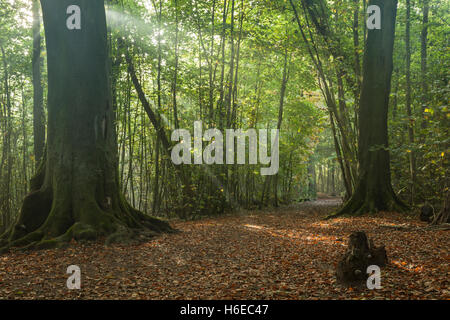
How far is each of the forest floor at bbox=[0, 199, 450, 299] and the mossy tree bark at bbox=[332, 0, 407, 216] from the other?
1.95 m

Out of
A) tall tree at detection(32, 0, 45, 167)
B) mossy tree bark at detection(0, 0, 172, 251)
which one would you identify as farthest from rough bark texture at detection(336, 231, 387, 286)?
tall tree at detection(32, 0, 45, 167)

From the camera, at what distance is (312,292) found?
3.59 m

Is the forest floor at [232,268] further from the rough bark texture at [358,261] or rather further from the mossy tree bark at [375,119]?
the mossy tree bark at [375,119]

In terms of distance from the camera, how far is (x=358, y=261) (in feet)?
12.4

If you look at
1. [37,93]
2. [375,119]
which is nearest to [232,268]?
[375,119]

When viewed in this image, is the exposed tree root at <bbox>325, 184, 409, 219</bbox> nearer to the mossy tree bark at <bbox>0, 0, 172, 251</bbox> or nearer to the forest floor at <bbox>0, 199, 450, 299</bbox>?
the forest floor at <bbox>0, 199, 450, 299</bbox>

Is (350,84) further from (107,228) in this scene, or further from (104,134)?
(107,228)

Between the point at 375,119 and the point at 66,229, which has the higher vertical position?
the point at 375,119

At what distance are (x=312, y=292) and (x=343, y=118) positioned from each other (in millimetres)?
9181

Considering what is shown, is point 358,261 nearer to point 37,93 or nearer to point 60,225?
point 60,225

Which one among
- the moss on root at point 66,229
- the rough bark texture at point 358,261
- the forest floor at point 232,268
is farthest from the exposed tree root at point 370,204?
the moss on root at point 66,229

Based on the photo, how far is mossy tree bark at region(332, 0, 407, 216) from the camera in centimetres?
890

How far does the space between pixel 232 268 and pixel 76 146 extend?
404cm
